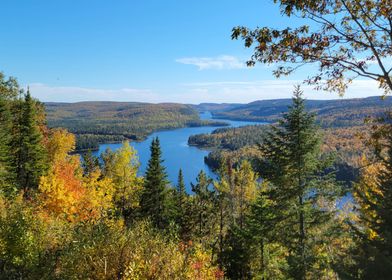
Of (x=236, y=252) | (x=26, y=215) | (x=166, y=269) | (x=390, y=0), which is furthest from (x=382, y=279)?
(x=236, y=252)

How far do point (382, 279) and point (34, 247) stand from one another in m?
12.3

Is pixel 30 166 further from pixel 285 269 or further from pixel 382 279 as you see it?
pixel 382 279

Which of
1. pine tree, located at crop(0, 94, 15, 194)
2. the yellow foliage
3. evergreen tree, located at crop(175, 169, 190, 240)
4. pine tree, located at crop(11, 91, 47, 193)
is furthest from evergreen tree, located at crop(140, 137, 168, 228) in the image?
pine tree, located at crop(0, 94, 15, 194)

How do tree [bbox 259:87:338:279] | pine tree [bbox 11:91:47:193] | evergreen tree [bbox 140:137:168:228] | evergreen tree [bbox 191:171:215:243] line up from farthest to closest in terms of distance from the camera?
evergreen tree [bbox 191:171:215:243] → evergreen tree [bbox 140:137:168:228] → pine tree [bbox 11:91:47:193] → tree [bbox 259:87:338:279]

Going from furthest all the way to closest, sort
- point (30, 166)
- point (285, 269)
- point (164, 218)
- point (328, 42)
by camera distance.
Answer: point (164, 218) < point (30, 166) < point (285, 269) < point (328, 42)

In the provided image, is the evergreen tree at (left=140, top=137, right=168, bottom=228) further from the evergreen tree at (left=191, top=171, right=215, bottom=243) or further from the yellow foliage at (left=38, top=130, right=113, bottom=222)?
Answer: the evergreen tree at (left=191, top=171, right=215, bottom=243)

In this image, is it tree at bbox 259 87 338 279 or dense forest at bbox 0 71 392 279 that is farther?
tree at bbox 259 87 338 279

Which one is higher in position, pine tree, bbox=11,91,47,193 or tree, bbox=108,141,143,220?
pine tree, bbox=11,91,47,193

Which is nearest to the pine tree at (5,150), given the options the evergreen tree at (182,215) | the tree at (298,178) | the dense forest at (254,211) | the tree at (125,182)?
the dense forest at (254,211)

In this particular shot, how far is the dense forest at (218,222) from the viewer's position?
1095 centimetres

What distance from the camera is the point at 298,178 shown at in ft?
67.4

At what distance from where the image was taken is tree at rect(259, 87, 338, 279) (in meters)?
19.9

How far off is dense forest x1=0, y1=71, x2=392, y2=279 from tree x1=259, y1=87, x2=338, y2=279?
0.06 meters

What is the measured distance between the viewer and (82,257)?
11.3m
